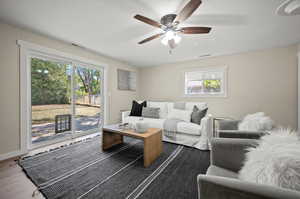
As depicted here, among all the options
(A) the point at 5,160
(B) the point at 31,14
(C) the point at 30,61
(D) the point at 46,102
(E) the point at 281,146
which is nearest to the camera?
(E) the point at 281,146

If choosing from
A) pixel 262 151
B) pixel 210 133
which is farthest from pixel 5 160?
pixel 210 133

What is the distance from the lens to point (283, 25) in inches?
81.7

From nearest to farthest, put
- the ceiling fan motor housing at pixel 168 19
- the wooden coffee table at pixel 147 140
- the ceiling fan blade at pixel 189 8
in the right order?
the ceiling fan blade at pixel 189 8 < the ceiling fan motor housing at pixel 168 19 < the wooden coffee table at pixel 147 140

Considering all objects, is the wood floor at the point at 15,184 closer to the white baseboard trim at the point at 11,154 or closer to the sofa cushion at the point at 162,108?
the white baseboard trim at the point at 11,154

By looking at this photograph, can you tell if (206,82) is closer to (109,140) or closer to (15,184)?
(109,140)

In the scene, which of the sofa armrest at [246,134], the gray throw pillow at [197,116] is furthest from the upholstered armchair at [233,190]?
the gray throw pillow at [197,116]

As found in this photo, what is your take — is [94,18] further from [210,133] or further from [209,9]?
[210,133]

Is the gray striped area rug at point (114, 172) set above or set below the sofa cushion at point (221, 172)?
below

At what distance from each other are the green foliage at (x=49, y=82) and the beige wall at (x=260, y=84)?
11.6ft

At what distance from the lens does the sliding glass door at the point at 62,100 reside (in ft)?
8.38

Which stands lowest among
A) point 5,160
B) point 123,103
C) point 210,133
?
point 5,160

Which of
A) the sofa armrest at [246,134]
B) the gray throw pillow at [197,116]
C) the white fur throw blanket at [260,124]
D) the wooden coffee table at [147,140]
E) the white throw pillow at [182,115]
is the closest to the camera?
the sofa armrest at [246,134]

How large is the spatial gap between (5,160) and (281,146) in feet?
11.6

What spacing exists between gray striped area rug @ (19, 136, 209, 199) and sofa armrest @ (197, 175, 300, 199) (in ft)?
2.71
